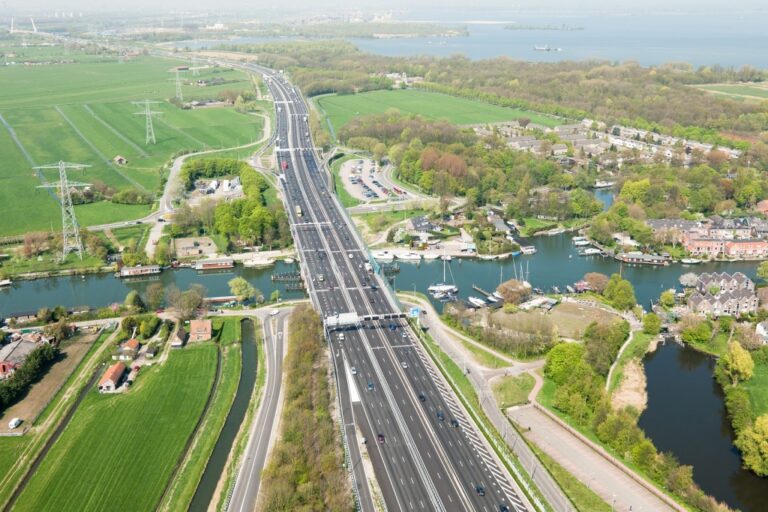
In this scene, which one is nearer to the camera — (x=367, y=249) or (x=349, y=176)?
(x=367, y=249)

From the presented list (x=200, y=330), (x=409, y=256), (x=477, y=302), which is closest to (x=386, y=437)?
(x=200, y=330)

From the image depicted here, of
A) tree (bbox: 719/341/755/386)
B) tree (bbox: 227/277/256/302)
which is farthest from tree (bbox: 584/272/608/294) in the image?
tree (bbox: 227/277/256/302)

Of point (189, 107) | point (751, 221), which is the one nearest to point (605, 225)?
point (751, 221)

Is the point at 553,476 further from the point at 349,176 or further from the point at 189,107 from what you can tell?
the point at 189,107

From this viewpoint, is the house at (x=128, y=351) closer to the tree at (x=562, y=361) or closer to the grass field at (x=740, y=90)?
the tree at (x=562, y=361)

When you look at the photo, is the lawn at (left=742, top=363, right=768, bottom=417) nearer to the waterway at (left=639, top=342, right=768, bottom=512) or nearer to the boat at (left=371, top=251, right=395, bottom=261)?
the waterway at (left=639, top=342, right=768, bottom=512)
